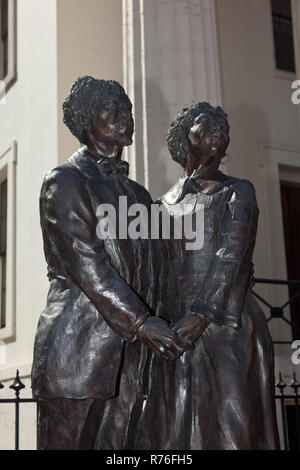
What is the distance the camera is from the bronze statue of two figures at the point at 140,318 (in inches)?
116

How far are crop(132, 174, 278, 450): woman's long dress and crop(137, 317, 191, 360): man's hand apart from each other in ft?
0.64

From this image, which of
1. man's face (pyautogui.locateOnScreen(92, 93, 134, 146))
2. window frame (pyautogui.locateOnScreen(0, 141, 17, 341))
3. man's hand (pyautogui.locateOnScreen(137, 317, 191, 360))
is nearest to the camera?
man's hand (pyautogui.locateOnScreen(137, 317, 191, 360))

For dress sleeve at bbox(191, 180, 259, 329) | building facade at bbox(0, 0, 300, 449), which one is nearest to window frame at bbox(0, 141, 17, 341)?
building facade at bbox(0, 0, 300, 449)

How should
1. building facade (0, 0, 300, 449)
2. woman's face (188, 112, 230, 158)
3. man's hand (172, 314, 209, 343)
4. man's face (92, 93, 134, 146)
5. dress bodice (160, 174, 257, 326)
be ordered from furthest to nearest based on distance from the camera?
building facade (0, 0, 300, 449)
woman's face (188, 112, 230, 158)
man's face (92, 93, 134, 146)
dress bodice (160, 174, 257, 326)
man's hand (172, 314, 209, 343)

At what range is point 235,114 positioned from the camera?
35.0 feet

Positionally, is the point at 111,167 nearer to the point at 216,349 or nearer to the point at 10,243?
the point at 216,349

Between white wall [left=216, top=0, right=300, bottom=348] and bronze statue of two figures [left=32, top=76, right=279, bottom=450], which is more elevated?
white wall [left=216, top=0, right=300, bottom=348]

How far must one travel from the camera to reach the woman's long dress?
3020 millimetres

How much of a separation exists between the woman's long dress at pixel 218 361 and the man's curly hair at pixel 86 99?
678 mm

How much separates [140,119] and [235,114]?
5010 mm

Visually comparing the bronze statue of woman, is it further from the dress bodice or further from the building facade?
the building facade

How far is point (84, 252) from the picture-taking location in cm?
303

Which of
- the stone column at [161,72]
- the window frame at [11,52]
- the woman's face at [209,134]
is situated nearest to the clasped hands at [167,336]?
the woman's face at [209,134]

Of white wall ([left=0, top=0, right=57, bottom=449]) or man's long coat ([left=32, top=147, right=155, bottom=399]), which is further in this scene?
white wall ([left=0, top=0, right=57, bottom=449])
